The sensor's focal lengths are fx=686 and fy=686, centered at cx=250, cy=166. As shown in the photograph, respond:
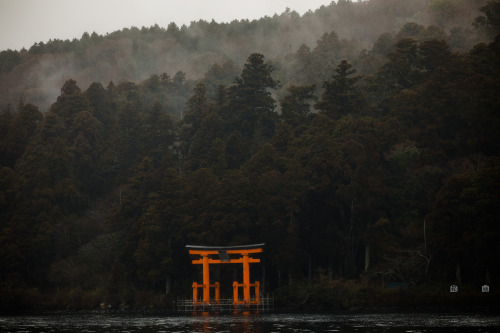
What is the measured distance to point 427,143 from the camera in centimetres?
6222

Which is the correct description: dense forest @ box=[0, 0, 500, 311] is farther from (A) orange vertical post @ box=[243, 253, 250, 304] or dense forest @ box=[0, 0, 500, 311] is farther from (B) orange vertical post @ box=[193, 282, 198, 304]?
(B) orange vertical post @ box=[193, 282, 198, 304]

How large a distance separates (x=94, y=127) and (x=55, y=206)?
15.8 meters

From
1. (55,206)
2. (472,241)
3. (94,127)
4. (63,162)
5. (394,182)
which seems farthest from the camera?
(94,127)

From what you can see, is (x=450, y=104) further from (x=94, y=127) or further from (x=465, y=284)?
(x=94, y=127)

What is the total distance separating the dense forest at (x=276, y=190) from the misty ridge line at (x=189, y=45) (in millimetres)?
42869

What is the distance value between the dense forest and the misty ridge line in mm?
42869

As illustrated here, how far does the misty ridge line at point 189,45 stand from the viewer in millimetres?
127269

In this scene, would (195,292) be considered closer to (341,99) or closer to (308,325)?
(308,325)

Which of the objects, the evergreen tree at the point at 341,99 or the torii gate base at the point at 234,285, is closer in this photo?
the torii gate base at the point at 234,285

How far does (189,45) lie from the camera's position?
145875mm

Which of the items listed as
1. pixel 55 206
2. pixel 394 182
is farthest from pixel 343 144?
pixel 55 206

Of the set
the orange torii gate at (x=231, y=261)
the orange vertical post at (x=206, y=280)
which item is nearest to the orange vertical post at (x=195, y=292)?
the orange torii gate at (x=231, y=261)

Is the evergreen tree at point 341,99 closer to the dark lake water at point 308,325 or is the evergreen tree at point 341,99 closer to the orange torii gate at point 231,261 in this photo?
the orange torii gate at point 231,261

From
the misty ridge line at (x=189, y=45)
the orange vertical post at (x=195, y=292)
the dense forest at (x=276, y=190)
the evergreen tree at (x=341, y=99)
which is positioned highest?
the misty ridge line at (x=189, y=45)
